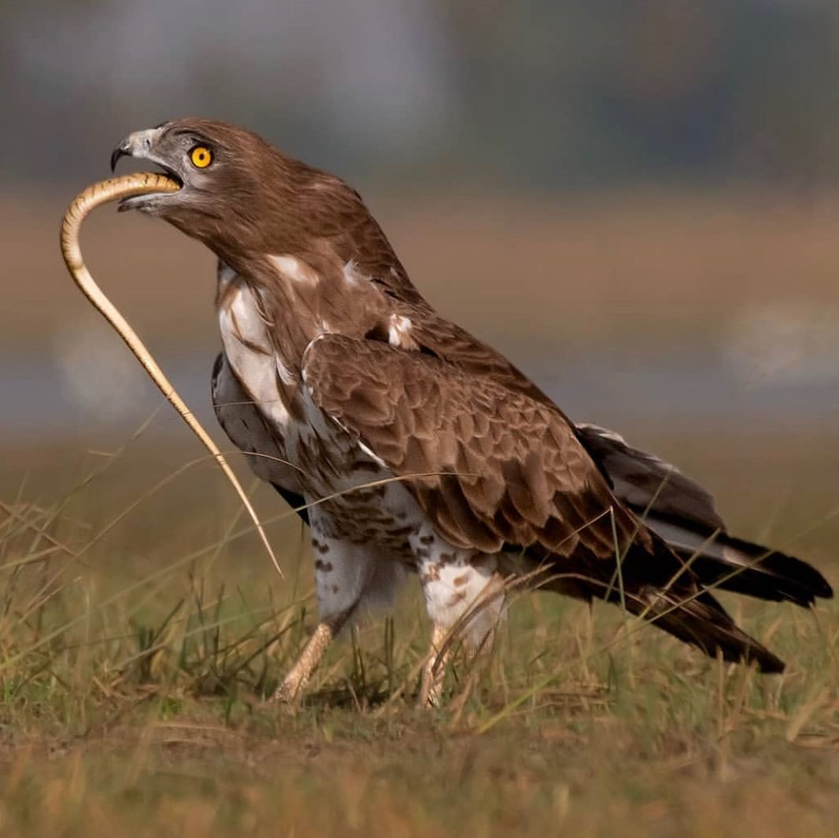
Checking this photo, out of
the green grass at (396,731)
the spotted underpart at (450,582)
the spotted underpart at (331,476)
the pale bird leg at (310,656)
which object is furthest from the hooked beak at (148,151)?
the pale bird leg at (310,656)

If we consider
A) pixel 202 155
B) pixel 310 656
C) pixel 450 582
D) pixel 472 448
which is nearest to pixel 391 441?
pixel 472 448

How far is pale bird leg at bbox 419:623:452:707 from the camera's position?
644 cm

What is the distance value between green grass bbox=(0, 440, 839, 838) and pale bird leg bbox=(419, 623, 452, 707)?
5 centimetres

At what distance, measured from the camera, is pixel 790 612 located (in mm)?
8297

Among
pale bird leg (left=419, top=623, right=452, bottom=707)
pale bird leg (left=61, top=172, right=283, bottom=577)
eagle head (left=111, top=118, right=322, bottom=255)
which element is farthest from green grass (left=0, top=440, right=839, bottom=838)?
eagle head (left=111, top=118, right=322, bottom=255)

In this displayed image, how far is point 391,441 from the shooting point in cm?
677

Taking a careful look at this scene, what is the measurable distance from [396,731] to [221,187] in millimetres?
1870

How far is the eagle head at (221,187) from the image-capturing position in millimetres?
7125

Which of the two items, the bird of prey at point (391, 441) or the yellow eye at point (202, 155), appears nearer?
the bird of prey at point (391, 441)

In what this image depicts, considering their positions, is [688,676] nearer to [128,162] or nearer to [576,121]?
[128,162]

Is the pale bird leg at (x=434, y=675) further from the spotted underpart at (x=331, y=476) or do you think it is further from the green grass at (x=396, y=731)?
the spotted underpart at (x=331, y=476)

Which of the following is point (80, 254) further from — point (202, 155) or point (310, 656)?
point (310, 656)

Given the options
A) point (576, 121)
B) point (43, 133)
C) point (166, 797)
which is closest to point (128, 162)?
point (43, 133)

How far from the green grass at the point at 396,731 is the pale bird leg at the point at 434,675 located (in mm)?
49
